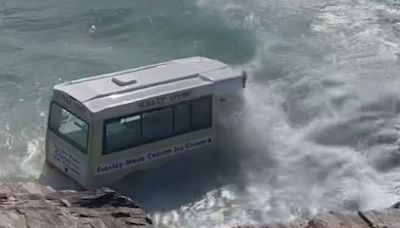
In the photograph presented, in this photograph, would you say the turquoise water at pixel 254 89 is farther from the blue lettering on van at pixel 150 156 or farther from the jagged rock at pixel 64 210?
the jagged rock at pixel 64 210

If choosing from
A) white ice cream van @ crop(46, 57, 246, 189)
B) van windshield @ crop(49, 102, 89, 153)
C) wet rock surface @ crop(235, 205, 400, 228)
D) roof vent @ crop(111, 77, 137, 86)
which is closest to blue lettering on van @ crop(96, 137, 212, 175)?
white ice cream van @ crop(46, 57, 246, 189)

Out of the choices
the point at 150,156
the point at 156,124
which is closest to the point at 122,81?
the point at 156,124

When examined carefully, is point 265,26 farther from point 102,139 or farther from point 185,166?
point 102,139

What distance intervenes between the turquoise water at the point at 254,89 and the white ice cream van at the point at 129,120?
0.63 metres

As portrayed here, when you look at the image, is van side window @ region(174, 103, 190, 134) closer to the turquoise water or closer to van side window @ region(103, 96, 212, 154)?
van side window @ region(103, 96, 212, 154)

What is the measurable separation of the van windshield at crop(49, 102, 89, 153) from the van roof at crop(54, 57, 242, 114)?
0.50 meters

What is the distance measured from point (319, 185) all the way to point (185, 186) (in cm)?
327

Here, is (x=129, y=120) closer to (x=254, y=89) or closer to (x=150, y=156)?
(x=150, y=156)

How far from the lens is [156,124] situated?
18.8m

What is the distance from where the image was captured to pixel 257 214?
18.6 metres

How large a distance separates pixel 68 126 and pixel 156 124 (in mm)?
1989

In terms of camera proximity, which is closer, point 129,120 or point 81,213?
point 81,213

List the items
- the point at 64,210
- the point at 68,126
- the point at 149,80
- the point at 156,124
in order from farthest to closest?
the point at 149,80
the point at 156,124
the point at 68,126
the point at 64,210

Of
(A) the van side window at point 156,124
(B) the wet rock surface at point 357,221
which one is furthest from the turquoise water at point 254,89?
(B) the wet rock surface at point 357,221
